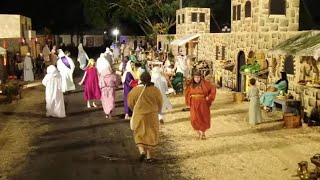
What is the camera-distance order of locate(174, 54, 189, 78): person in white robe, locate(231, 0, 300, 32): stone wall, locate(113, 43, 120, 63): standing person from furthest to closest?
locate(113, 43, 120, 63): standing person, locate(174, 54, 189, 78): person in white robe, locate(231, 0, 300, 32): stone wall

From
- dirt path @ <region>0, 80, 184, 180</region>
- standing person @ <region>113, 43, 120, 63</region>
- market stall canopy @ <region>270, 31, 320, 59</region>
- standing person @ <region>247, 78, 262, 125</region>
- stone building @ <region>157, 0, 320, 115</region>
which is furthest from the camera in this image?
standing person @ <region>113, 43, 120, 63</region>

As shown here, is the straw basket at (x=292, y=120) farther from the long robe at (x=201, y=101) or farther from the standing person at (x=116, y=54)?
the standing person at (x=116, y=54)

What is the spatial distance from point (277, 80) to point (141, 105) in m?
7.44

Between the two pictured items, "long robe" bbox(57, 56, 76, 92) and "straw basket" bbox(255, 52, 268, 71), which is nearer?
"straw basket" bbox(255, 52, 268, 71)

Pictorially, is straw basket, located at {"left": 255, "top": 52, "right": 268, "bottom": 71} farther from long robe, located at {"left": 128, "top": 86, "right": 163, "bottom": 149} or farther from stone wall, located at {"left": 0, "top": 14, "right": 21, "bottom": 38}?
stone wall, located at {"left": 0, "top": 14, "right": 21, "bottom": 38}

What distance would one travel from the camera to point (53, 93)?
1325 centimetres

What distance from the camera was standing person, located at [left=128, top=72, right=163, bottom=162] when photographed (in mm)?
8523

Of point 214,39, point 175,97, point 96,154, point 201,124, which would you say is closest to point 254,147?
point 201,124

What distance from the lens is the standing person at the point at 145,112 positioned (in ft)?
28.0

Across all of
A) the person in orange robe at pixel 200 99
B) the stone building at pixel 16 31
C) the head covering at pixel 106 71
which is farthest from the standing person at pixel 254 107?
the stone building at pixel 16 31

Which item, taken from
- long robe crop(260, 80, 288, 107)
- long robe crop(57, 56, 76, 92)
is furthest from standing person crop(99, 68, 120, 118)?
long robe crop(57, 56, 76, 92)

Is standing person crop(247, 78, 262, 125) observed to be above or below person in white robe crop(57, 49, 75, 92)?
below

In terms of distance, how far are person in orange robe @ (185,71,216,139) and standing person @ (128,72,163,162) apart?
1.87 meters

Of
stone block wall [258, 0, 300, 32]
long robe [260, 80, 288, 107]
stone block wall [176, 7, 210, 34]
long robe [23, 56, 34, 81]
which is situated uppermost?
stone block wall [176, 7, 210, 34]
